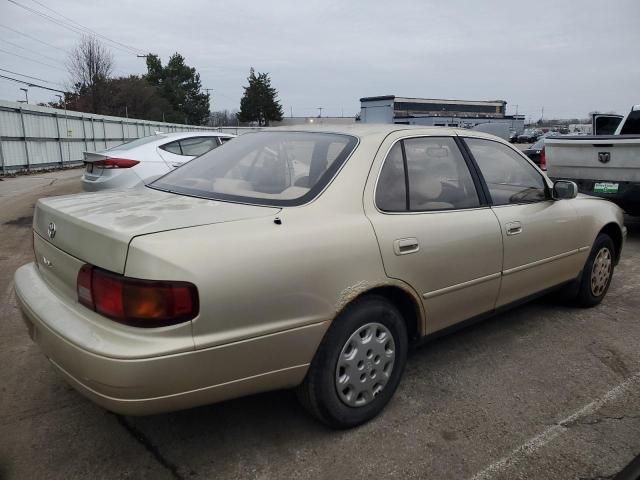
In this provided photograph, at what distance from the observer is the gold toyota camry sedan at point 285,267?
6.59 ft

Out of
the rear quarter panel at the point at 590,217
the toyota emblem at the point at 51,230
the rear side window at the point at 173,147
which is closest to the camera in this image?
the toyota emblem at the point at 51,230

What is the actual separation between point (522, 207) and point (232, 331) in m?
2.43

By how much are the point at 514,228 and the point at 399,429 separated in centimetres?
159

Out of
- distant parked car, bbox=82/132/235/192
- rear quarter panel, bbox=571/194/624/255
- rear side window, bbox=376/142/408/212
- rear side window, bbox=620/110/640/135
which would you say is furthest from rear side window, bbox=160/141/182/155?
rear side window, bbox=620/110/640/135

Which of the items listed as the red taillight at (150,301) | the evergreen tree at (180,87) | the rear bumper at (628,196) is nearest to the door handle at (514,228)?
the red taillight at (150,301)

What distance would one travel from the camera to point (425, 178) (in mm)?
3061

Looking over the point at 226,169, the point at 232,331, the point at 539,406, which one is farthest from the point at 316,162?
the point at 539,406

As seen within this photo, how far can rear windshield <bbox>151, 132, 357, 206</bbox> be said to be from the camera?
2660 millimetres

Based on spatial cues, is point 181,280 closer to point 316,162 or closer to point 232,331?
point 232,331

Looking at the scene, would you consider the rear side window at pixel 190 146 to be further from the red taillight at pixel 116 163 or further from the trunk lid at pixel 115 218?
the trunk lid at pixel 115 218

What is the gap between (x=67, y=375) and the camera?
2.22 meters

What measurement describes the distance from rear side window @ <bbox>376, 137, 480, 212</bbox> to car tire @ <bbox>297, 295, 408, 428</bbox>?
1.96ft

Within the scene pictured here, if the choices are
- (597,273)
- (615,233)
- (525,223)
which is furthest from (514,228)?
(615,233)

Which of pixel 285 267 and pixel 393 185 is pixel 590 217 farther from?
pixel 285 267
